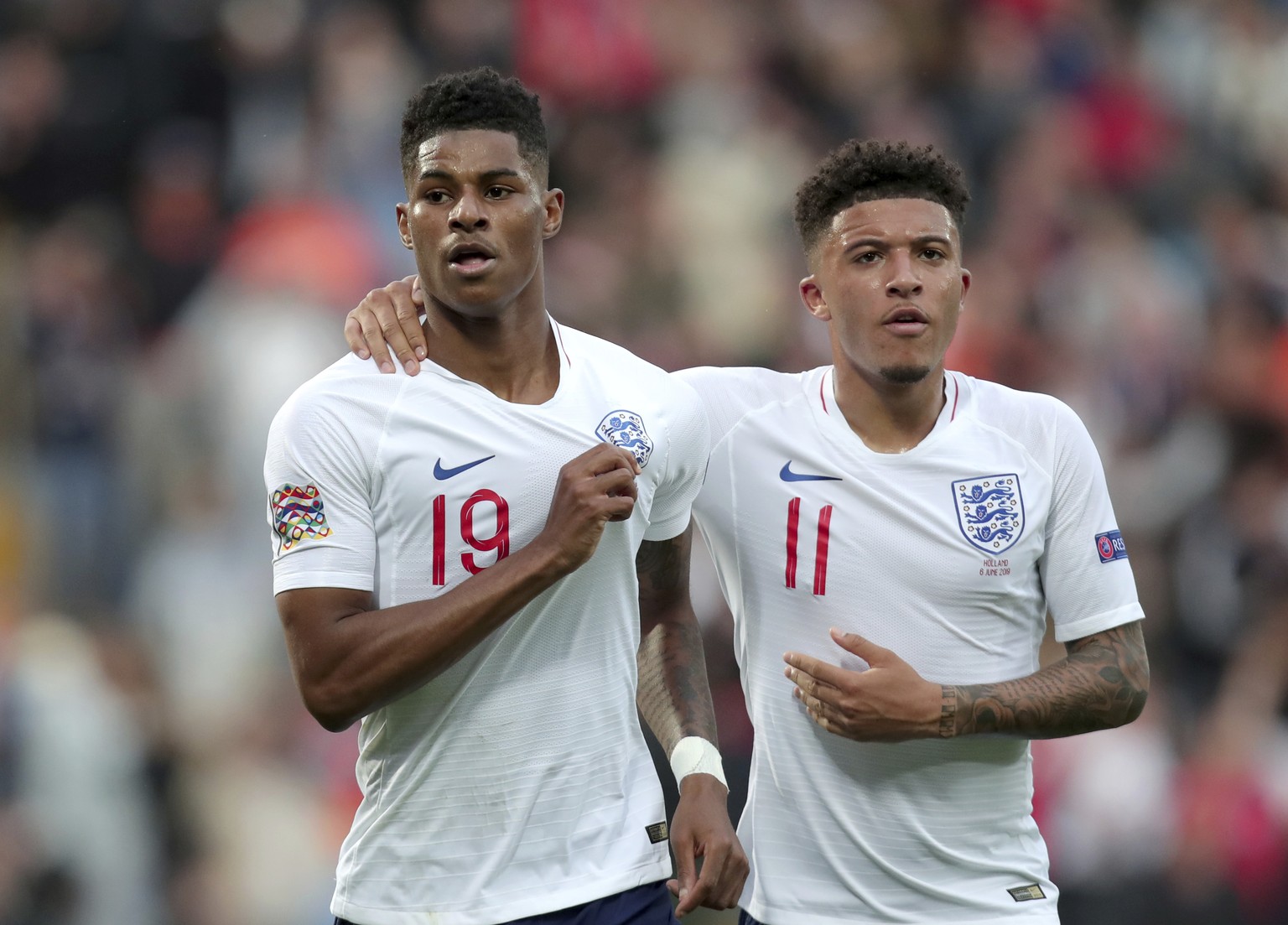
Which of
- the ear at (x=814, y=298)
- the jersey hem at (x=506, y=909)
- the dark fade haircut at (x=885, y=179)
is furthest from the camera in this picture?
the ear at (x=814, y=298)

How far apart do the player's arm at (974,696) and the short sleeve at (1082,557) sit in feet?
0.15

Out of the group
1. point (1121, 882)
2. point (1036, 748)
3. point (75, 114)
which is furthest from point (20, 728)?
point (1121, 882)

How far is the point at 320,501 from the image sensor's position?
10.2 feet

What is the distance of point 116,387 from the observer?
7.41 meters

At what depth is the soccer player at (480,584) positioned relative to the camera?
10.1 feet

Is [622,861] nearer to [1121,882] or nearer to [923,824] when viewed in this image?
[923,824]

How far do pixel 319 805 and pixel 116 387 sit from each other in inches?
85.0

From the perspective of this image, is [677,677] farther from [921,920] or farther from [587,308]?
[587,308]

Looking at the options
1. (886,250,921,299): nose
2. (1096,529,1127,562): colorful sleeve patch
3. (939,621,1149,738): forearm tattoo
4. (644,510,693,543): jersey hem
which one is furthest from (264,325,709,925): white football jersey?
(1096,529,1127,562): colorful sleeve patch


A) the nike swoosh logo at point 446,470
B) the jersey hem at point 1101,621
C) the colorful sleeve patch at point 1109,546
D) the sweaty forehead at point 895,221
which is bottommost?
the jersey hem at point 1101,621

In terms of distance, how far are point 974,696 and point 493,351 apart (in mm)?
1270

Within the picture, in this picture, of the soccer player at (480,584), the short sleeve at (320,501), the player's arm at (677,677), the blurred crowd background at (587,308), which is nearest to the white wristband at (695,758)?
the player's arm at (677,677)

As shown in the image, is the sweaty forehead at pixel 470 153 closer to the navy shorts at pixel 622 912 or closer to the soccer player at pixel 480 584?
the soccer player at pixel 480 584

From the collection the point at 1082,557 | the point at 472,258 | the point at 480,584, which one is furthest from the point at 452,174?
the point at 1082,557
